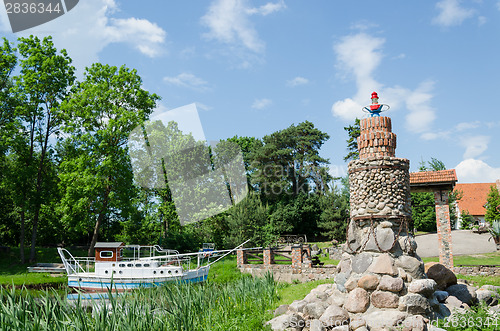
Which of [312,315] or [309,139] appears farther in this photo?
[309,139]

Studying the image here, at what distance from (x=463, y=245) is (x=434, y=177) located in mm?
14892

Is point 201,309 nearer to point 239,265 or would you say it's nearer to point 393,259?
point 393,259

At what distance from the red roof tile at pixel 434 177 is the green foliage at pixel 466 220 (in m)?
30.4

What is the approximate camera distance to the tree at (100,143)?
2494 centimetres

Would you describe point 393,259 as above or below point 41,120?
below

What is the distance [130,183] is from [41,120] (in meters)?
8.56

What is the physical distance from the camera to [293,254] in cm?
1892

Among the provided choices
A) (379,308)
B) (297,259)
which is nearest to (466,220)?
(297,259)

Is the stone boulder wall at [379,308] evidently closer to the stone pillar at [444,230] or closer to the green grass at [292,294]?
the green grass at [292,294]

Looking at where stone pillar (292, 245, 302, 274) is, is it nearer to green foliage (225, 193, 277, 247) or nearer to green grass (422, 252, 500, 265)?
green grass (422, 252, 500, 265)

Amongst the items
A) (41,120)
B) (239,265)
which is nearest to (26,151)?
(41,120)

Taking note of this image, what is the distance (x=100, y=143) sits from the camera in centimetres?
2573

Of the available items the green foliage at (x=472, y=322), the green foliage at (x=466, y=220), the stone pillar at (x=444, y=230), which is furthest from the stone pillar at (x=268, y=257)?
the green foliage at (x=466, y=220)

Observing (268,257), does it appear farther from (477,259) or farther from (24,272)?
(24,272)
